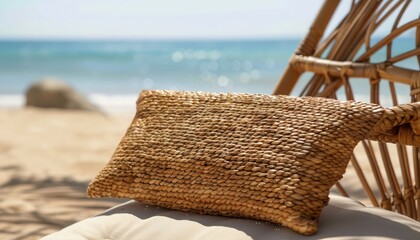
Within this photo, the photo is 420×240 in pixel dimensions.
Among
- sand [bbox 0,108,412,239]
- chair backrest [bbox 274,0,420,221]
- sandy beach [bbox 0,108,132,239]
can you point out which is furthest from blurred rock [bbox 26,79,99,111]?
chair backrest [bbox 274,0,420,221]

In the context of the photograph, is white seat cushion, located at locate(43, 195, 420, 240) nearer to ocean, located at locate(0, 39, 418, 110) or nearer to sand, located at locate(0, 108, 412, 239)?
sand, located at locate(0, 108, 412, 239)

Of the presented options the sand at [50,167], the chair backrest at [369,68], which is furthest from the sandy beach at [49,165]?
the chair backrest at [369,68]

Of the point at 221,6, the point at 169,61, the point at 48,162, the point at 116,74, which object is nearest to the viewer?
the point at 48,162

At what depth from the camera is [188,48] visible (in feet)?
78.6

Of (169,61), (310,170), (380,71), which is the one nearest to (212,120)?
(310,170)

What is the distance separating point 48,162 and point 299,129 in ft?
8.17

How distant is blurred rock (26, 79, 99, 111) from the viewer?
19.5 feet

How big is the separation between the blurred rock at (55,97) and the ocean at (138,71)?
1.78m

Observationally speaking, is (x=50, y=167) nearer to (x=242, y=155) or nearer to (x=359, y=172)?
(x=359, y=172)

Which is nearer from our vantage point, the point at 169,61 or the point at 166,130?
the point at 166,130

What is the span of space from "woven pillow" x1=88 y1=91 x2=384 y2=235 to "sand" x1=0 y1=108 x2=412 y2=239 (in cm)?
81

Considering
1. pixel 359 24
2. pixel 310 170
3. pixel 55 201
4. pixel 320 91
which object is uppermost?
pixel 359 24

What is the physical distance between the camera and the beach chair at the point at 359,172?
1.02 metres

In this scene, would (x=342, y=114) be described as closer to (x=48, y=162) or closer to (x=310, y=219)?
(x=310, y=219)
